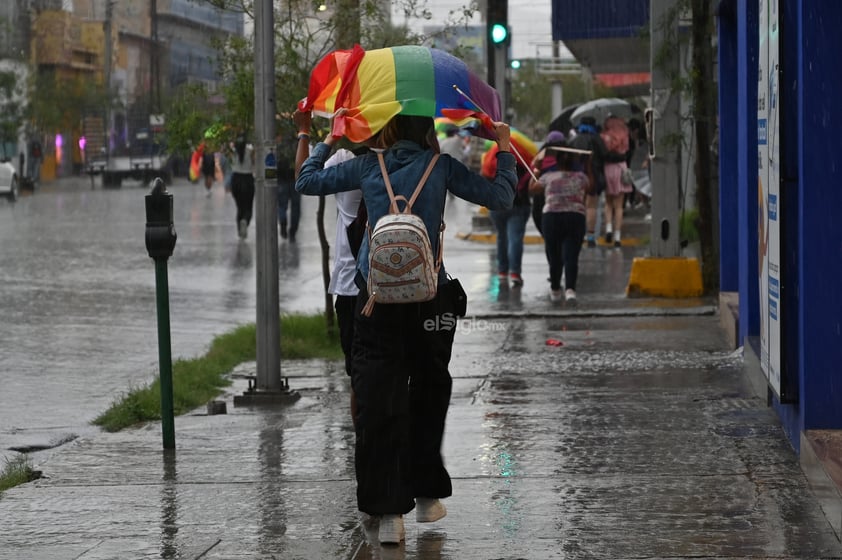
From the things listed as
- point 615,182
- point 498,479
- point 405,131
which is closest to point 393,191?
point 405,131

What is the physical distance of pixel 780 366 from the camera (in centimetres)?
722

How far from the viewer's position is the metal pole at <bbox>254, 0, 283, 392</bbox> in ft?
32.1

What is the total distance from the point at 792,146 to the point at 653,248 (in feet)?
27.7

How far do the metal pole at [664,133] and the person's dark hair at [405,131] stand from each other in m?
8.95

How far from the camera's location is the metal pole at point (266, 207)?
9773mm

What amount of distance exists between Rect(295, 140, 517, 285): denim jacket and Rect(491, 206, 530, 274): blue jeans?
10270mm

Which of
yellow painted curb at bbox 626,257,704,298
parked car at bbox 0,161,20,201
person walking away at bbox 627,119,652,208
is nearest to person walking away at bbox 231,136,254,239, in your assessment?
person walking away at bbox 627,119,652,208

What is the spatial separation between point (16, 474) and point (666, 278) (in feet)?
29.3

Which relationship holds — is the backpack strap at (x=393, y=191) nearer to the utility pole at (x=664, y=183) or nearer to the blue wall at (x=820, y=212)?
the blue wall at (x=820, y=212)

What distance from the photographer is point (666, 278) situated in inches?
601

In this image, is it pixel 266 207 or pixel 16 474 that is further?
pixel 266 207

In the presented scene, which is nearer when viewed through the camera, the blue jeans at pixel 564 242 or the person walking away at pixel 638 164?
the blue jeans at pixel 564 242

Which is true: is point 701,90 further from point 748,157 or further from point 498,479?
point 498,479

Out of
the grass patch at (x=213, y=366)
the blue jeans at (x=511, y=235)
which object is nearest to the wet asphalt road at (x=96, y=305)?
the grass patch at (x=213, y=366)
